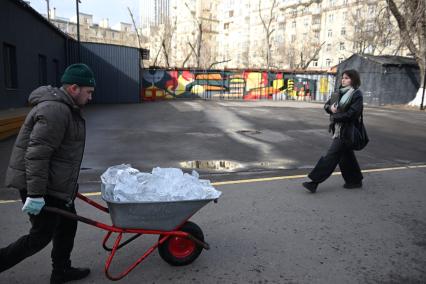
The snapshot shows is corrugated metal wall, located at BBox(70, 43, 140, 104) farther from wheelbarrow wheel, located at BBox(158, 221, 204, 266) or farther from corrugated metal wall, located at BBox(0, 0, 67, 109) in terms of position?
wheelbarrow wheel, located at BBox(158, 221, 204, 266)

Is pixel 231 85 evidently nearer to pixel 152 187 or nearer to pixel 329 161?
pixel 329 161

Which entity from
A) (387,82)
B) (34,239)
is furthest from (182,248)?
(387,82)

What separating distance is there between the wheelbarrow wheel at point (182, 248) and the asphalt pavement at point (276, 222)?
0.09 m

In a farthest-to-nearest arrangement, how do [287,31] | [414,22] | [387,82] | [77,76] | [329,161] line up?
[287,31] → [387,82] → [414,22] → [329,161] → [77,76]

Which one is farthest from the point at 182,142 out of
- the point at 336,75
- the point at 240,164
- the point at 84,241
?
the point at 336,75

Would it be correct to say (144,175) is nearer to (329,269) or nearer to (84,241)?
(84,241)

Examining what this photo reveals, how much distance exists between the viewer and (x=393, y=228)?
4207 mm

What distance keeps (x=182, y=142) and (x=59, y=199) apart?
23.0 ft

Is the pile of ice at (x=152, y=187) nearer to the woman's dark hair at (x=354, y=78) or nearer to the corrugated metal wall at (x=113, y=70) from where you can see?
the woman's dark hair at (x=354, y=78)

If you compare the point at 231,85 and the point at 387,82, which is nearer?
the point at 387,82

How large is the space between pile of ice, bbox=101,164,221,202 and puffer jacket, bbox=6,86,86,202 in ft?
1.03

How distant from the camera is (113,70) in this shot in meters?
26.6

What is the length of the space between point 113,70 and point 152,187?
2522 centimetres

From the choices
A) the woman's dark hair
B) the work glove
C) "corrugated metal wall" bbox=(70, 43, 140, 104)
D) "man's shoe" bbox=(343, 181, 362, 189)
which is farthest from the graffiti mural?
the work glove
